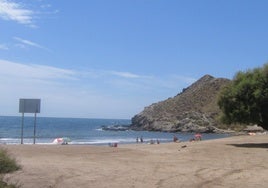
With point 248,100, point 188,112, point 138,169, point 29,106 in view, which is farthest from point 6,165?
point 188,112

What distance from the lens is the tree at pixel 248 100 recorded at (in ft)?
122

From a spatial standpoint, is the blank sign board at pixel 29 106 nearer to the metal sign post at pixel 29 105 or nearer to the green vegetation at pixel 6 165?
the metal sign post at pixel 29 105

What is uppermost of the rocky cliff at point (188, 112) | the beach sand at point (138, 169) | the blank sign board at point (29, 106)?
the rocky cliff at point (188, 112)

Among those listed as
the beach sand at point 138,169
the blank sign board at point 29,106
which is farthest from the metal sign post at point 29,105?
the beach sand at point 138,169

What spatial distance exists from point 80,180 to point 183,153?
12167 millimetres

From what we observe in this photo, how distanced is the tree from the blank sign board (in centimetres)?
1302

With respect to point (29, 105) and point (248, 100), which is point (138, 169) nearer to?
point (248, 100)

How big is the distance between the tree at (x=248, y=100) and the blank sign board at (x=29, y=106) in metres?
13.0

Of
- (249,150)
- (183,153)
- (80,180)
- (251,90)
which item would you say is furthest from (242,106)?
(80,180)

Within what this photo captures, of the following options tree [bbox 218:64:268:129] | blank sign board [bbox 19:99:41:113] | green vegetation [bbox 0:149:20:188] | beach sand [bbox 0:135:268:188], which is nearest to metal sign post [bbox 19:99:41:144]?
blank sign board [bbox 19:99:41:113]

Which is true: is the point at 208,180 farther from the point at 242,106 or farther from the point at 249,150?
the point at 242,106

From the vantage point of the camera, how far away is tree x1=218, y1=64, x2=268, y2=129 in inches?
1463

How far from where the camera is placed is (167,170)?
70.8 ft

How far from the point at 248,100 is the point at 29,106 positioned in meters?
15.2
